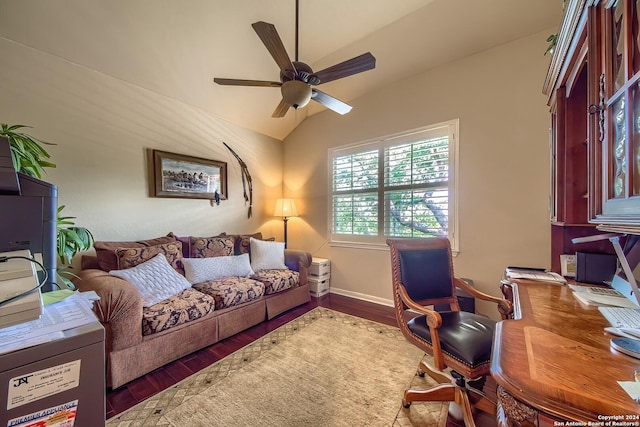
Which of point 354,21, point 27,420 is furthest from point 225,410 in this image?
point 354,21

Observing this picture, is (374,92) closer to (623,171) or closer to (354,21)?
(354,21)

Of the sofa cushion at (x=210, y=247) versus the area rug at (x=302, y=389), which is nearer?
the area rug at (x=302, y=389)

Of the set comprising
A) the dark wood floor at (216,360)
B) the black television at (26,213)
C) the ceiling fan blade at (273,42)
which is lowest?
the dark wood floor at (216,360)

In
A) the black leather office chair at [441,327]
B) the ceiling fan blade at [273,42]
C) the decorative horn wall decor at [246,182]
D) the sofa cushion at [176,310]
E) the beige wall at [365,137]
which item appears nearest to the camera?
the black leather office chair at [441,327]

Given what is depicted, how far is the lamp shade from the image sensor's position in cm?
383

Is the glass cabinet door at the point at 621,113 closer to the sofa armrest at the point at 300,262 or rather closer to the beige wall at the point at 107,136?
the sofa armrest at the point at 300,262

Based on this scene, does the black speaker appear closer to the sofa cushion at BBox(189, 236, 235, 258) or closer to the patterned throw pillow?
the sofa cushion at BBox(189, 236, 235, 258)

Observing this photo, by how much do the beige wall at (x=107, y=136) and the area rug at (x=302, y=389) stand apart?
1.77 m

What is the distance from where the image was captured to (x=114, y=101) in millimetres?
2447


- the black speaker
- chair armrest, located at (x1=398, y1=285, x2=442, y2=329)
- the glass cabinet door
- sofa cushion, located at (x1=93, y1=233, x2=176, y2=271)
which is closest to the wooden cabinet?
the glass cabinet door

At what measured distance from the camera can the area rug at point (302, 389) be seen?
1.42 metres

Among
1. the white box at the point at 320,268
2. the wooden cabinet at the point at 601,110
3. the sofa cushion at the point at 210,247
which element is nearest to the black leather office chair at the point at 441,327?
the wooden cabinet at the point at 601,110

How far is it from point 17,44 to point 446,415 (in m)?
4.18

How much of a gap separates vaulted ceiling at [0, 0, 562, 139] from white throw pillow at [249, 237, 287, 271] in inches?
78.3
